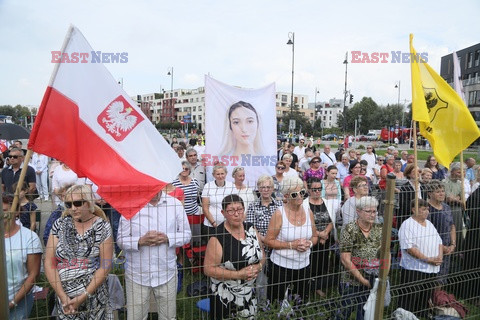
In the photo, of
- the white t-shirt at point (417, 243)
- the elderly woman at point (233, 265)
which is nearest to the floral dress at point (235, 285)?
the elderly woman at point (233, 265)

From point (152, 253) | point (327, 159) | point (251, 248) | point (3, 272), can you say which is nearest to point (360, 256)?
point (251, 248)

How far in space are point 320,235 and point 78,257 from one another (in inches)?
96.9

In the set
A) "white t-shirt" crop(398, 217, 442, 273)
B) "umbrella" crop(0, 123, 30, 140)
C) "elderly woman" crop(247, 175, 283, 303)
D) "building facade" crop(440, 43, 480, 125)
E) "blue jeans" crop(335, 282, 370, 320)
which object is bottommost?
"blue jeans" crop(335, 282, 370, 320)

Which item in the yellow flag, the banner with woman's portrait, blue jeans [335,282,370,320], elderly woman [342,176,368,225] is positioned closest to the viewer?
blue jeans [335,282,370,320]

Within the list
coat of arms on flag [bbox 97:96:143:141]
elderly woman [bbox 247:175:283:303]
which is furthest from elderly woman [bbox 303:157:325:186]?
coat of arms on flag [bbox 97:96:143:141]

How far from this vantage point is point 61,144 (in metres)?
2.93

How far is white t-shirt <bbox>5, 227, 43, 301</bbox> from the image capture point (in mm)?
2990

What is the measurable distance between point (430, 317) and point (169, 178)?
3.27m

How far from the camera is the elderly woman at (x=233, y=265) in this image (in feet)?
10.5

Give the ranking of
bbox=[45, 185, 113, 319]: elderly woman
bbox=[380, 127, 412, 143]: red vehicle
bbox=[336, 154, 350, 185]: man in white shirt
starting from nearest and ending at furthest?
bbox=[45, 185, 113, 319]: elderly woman → bbox=[336, 154, 350, 185]: man in white shirt → bbox=[380, 127, 412, 143]: red vehicle

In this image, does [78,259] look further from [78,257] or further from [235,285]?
[235,285]

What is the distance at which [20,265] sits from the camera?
3.07 metres

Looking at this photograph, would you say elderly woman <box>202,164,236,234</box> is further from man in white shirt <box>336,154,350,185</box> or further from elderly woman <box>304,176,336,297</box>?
man in white shirt <box>336,154,350,185</box>

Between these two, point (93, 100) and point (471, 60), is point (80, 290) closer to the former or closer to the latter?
point (93, 100)
